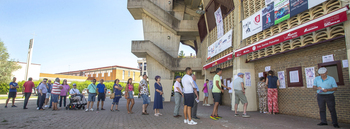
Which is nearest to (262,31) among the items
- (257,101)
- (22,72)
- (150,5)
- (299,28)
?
(299,28)

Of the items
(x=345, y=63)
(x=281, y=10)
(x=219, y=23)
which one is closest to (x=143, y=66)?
(x=219, y=23)

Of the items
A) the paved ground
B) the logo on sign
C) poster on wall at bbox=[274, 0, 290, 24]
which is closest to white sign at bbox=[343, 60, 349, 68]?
the paved ground

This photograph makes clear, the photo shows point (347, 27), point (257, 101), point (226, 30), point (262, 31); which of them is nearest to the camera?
point (347, 27)

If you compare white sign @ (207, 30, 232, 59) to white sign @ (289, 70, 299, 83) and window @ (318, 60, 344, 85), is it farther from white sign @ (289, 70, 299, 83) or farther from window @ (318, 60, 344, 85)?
window @ (318, 60, 344, 85)

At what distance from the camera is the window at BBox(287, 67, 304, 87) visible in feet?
22.7

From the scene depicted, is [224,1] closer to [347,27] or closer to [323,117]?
[347,27]

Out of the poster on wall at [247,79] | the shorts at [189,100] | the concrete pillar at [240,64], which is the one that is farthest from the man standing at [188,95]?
the poster on wall at [247,79]

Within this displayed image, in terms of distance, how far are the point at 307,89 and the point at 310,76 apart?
0.47 metres

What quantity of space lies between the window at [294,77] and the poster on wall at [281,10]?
192 cm

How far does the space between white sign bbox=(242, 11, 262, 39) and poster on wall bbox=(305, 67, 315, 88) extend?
2.56 metres

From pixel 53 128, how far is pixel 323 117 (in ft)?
23.5

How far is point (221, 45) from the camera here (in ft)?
40.0

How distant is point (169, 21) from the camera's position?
706 inches

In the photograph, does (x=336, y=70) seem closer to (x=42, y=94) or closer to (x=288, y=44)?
(x=288, y=44)
